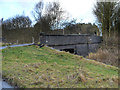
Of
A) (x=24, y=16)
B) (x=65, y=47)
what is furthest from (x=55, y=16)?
(x=65, y=47)

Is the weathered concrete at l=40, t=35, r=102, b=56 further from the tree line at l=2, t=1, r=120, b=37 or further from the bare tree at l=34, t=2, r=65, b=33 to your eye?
the bare tree at l=34, t=2, r=65, b=33

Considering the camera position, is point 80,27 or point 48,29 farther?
point 80,27

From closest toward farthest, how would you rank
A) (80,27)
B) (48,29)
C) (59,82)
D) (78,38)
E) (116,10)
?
(59,82) → (78,38) → (116,10) → (48,29) → (80,27)

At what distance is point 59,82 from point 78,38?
14.9 metres

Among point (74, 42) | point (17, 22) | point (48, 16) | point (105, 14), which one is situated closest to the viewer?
point (74, 42)

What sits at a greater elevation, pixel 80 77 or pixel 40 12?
pixel 40 12

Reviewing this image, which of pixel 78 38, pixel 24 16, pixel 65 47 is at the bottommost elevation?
pixel 65 47

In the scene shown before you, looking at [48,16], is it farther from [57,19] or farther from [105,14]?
[105,14]

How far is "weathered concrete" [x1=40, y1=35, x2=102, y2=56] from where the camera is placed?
14109 mm

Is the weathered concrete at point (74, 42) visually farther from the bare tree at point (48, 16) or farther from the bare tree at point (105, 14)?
the bare tree at point (48, 16)

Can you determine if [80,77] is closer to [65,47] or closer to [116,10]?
[65,47]

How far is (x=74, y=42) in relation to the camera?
17141mm

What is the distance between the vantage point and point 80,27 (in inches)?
1060

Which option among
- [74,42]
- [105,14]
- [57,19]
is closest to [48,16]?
[57,19]
